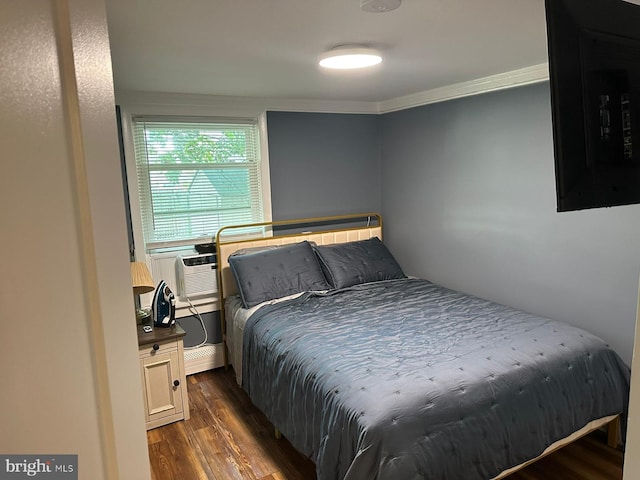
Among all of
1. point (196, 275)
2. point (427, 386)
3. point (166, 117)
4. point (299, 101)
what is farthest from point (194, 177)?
point (427, 386)

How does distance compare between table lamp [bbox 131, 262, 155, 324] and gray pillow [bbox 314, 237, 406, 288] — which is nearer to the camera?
table lamp [bbox 131, 262, 155, 324]

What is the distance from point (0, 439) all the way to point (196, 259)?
3089mm

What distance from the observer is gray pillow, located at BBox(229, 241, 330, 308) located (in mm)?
3322

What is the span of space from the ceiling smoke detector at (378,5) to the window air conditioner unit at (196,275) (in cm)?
244

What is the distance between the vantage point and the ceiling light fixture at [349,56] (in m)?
2.06

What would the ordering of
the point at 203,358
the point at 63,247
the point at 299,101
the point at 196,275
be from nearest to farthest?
the point at 63,247, the point at 196,275, the point at 203,358, the point at 299,101

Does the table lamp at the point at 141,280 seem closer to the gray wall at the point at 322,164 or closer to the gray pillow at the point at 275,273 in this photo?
the gray pillow at the point at 275,273

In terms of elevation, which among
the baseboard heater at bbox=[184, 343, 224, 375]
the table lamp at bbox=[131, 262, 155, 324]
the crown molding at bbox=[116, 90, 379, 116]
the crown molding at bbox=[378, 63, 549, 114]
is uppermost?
the crown molding at bbox=[116, 90, 379, 116]

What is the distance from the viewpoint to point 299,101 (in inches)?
Result: 149

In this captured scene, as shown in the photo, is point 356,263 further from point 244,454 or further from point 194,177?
point 244,454

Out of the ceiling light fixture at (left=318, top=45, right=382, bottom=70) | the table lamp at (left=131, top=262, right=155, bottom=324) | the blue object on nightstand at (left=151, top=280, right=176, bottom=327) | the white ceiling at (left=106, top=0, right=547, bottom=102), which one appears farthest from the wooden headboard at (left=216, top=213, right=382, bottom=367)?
the ceiling light fixture at (left=318, top=45, right=382, bottom=70)

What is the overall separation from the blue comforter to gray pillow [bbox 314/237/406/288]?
0.61 meters

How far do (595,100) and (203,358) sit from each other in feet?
11.0

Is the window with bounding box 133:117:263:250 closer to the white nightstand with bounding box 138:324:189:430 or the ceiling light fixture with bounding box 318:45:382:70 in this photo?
the white nightstand with bounding box 138:324:189:430
